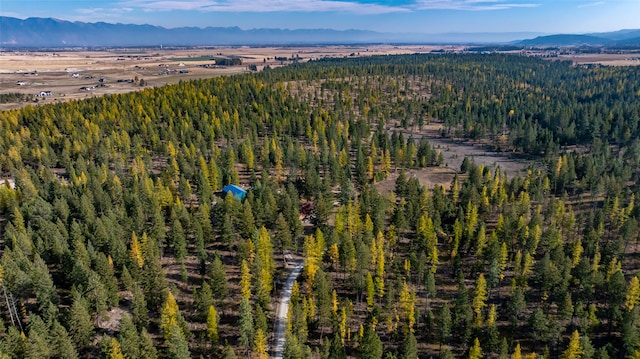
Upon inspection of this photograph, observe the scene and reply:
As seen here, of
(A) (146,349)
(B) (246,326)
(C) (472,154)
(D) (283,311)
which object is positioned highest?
(C) (472,154)

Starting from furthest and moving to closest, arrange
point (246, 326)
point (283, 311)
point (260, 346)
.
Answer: point (283, 311) < point (246, 326) < point (260, 346)

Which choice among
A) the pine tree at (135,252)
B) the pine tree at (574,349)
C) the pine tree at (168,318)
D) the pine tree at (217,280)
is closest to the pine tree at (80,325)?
the pine tree at (168,318)

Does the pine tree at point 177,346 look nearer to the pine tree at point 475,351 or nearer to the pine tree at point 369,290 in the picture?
the pine tree at point 369,290

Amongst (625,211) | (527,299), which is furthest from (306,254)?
(625,211)

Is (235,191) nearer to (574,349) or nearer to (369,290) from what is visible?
(369,290)

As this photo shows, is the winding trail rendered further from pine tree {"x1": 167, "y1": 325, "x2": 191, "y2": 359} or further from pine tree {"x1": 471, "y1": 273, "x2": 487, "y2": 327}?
pine tree {"x1": 471, "y1": 273, "x2": 487, "y2": 327}

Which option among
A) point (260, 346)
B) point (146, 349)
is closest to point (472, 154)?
point (260, 346)

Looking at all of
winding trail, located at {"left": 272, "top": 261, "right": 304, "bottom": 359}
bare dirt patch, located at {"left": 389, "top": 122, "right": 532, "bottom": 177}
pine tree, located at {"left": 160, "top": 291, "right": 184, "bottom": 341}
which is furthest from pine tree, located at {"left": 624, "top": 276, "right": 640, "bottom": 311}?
bare dirt patch, located at {"left": 389, "top": 122, "right": 532, "bottom": 177}

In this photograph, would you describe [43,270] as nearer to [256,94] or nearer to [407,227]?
[407,227]
